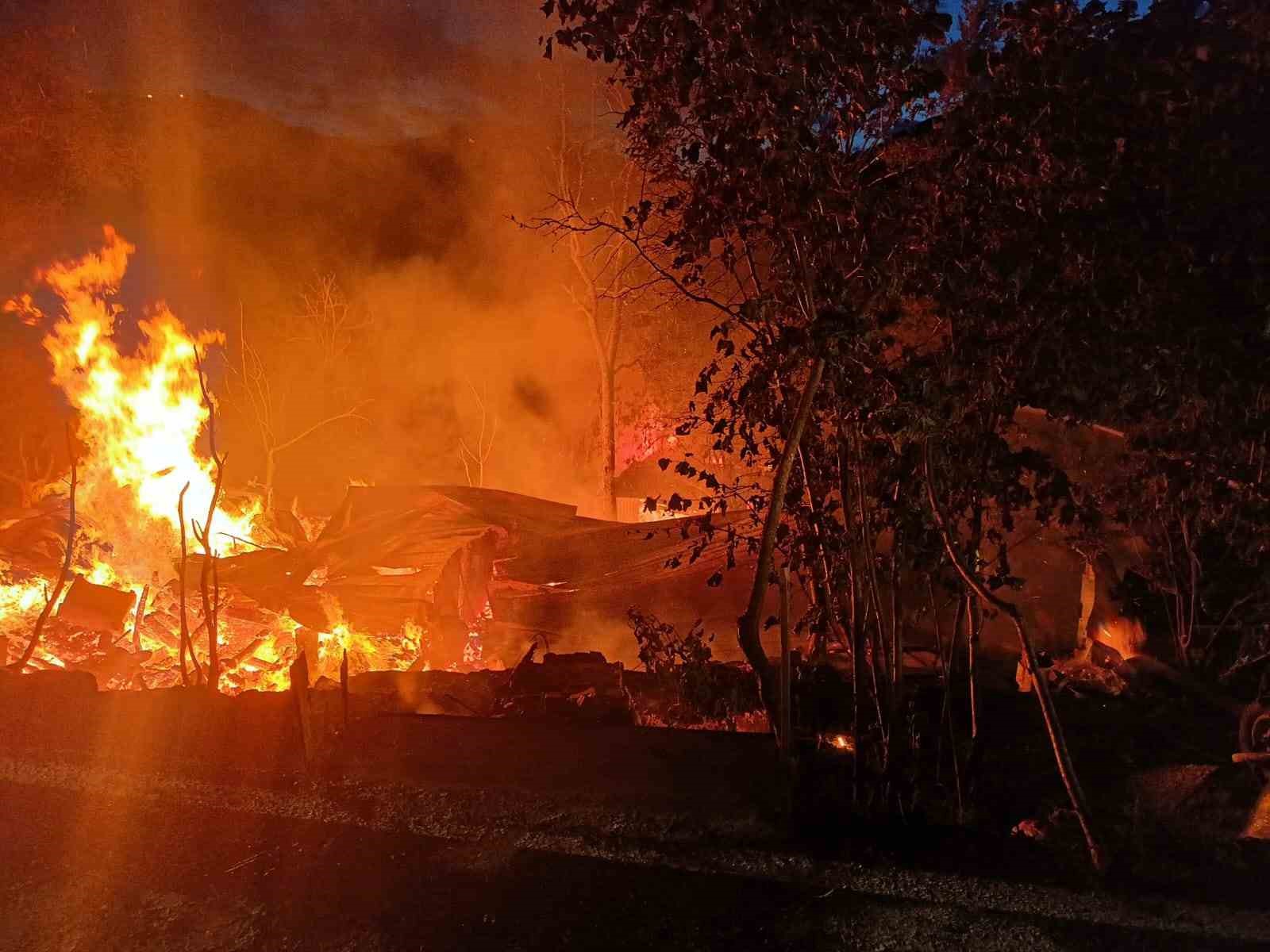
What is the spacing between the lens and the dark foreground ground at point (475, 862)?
3.23m

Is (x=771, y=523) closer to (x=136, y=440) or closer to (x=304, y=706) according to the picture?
(x=304, y=706)

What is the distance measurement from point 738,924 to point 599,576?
19.5ft

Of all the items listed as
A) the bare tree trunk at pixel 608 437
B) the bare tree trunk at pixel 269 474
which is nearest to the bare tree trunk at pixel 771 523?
the bare tree trunk at pixel 269 474

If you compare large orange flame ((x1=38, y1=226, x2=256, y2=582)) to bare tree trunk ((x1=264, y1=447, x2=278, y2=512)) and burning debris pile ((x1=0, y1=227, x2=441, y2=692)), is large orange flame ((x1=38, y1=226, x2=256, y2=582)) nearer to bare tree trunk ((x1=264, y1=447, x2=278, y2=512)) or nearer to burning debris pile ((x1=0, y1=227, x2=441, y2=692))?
burning debris pile ((x1=0, y1=227, x2=441, y2=692))

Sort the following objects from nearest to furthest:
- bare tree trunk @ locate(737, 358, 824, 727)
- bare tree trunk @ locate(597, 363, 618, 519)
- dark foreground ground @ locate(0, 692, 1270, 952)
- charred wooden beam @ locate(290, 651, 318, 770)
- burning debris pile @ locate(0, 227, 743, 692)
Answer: dark foreground ground @ locate(0, 692, 1270, 952)
bare tree trunk @ locate(737, 358, 824, 727)
charred wooden beam @ locate(290, 651, 318, 770)
burning debris pile @ locate(0, 227, 743, 692)
bare tree trunk @ locate(597, 363, 618, 519)

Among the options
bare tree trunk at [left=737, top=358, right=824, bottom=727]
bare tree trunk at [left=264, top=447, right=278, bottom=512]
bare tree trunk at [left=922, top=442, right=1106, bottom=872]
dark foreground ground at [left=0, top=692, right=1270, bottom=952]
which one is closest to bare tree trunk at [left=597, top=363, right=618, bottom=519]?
bare tree trunk at [left=264, top=447, right=278, bottom=512]

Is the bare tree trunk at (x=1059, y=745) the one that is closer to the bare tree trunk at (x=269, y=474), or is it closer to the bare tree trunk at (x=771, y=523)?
the bare tree trunk at (x=771, y=523)

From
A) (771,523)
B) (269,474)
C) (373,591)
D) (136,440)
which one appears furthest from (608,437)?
(771,523)

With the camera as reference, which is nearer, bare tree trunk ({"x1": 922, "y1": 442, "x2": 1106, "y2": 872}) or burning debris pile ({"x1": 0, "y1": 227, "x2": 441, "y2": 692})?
bare tree trunk ({"x1": 922, "y1": 442, "x2": 1106, "y2": 872})

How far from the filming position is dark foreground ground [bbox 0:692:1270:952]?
3230 millimetres

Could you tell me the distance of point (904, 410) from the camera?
3615mm

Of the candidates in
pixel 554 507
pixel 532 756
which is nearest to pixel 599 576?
pixel 554 507

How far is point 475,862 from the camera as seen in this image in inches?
148

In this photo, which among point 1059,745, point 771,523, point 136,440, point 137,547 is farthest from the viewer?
point 136,440
